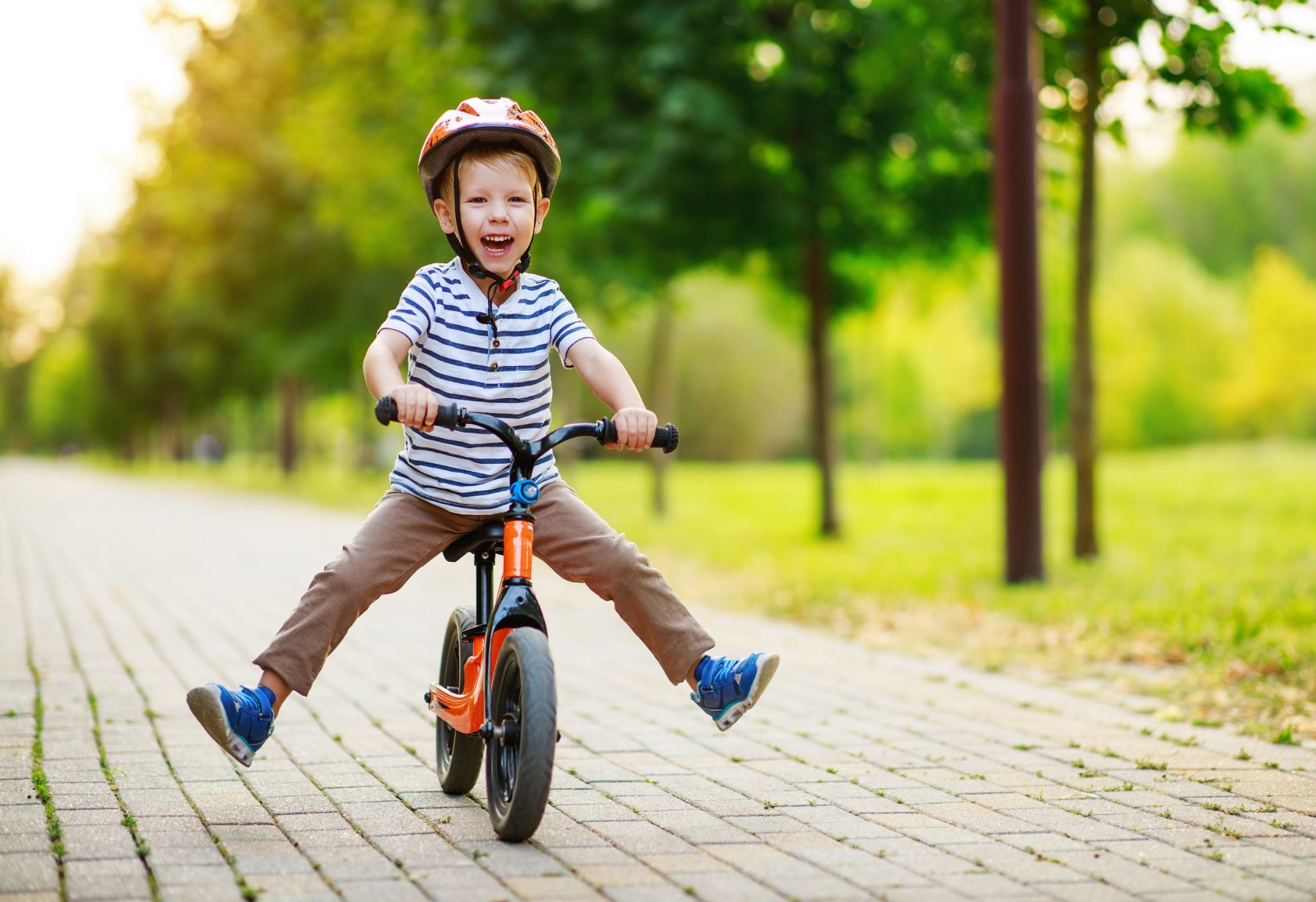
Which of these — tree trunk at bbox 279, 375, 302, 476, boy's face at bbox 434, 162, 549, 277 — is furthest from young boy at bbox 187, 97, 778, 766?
tree trunk at bbox 279, 375, 302, 476

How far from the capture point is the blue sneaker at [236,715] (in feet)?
12.1

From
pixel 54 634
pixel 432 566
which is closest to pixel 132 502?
pixel 432 566

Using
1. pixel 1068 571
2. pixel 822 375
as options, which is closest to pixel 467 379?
pixel 1068 571

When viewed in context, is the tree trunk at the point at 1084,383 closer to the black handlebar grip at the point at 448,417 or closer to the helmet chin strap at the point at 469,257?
the helmet chin strap at the point at 469,257

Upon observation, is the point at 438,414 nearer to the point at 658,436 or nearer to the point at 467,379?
the point at 467,379

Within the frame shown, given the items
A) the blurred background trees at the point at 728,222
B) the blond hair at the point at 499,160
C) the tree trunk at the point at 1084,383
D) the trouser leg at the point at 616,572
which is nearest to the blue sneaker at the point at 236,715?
the trouser leg at the point at 616,572

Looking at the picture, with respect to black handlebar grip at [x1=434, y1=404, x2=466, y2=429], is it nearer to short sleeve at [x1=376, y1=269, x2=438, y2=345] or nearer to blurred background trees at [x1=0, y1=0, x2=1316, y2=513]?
short sleeve at [x1=376, y1=269, x2=438, y2=345]

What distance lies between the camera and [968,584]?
962 centimetres

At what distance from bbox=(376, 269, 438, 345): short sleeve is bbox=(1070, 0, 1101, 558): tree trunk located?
24.8 ft

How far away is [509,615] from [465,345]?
0.71 m

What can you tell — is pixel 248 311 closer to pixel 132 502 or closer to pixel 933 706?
pixel 132 502

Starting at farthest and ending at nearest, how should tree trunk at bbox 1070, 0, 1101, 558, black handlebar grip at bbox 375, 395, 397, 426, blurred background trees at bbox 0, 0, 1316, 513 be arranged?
blurred background trees at bbox 0, 0, 1316, 513
tree trunk at bbox 1070, 0, 1101, 558
black handlebar grip at bbox 375, 395, 397, 426

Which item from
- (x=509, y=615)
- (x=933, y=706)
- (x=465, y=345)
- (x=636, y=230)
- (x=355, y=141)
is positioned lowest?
(x=933, y=706)

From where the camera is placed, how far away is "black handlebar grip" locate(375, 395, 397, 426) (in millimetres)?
3340
